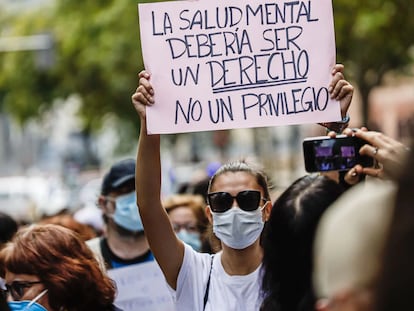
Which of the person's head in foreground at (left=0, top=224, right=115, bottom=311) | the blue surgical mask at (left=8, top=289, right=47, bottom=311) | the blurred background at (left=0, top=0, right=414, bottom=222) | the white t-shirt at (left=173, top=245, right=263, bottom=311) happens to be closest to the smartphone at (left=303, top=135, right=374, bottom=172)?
the white t-shirt at (left=173, top=245, right=263, bottom=311)

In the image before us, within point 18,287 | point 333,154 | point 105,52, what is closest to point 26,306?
point 18,287

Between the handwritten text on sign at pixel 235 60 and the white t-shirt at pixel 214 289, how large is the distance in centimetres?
48

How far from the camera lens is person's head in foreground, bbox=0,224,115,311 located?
383 cm

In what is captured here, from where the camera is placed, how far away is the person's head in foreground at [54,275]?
3.83m

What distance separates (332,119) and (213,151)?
163 ft

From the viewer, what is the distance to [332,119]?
3945 millimetres

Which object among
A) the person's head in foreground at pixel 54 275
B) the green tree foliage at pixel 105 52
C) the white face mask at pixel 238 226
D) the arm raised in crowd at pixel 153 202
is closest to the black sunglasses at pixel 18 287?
the person's head in foreground at pixel 54 275

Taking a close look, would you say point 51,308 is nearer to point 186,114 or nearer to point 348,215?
point 186,114

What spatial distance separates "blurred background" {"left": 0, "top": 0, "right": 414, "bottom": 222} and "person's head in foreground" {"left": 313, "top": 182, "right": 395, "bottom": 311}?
8.34 metres

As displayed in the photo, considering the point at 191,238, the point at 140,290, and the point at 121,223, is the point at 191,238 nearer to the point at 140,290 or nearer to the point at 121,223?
the point at 121,223

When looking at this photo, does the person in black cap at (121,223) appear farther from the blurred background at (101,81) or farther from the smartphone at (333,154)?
the blurred background at (101,81)

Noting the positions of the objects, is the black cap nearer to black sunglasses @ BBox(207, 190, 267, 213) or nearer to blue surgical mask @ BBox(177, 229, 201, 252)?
blue surgical mask @ BBox(177, 229, 201, 252)

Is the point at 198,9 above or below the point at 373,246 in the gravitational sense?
above

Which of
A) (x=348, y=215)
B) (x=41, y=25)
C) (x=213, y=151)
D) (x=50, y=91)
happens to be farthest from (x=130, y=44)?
(x=213, y=151)
